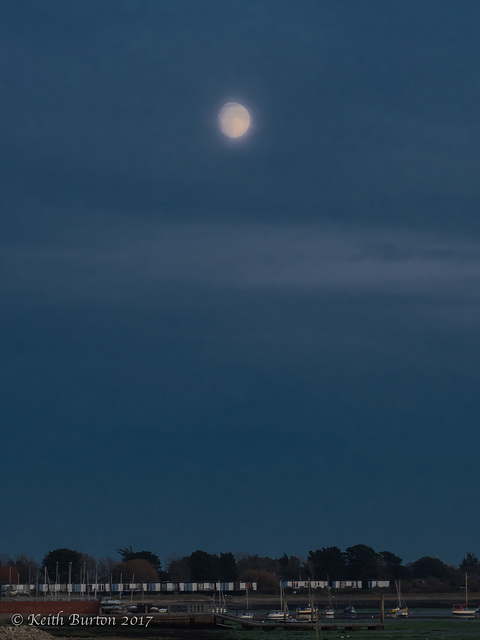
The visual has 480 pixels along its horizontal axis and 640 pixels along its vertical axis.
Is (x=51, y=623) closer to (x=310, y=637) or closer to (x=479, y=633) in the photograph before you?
(x=310, y=637)

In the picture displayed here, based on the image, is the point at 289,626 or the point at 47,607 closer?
the point at 47,607

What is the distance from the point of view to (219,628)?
123875 mm

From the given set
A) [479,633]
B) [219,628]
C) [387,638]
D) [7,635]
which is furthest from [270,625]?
[7,635]

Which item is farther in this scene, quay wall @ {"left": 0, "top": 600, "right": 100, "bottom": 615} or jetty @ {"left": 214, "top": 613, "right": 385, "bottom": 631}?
jetty @ {"left": 214, "top": 613, "right": 385, "bottom": 631}

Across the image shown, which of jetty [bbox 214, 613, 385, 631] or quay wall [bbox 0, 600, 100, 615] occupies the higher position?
quay wall [bbox 0, 600, 100, 615]

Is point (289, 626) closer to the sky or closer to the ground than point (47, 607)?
closer to the ground

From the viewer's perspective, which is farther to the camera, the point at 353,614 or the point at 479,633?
the point at 353,614

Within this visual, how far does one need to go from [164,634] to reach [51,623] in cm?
1897

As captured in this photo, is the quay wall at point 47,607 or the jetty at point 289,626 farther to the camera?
the jetty at point 289,626

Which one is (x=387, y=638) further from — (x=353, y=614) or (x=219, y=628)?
(x=353, y=614)

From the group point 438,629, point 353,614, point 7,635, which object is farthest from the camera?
point 353,614

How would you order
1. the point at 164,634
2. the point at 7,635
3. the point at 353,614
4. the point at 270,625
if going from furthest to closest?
the point at 353,614
the point at 270,625
the point at 164,634
the point at 7,635

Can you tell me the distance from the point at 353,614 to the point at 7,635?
116146mm

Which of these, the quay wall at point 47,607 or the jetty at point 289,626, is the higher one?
the quay wall at point 47,607
